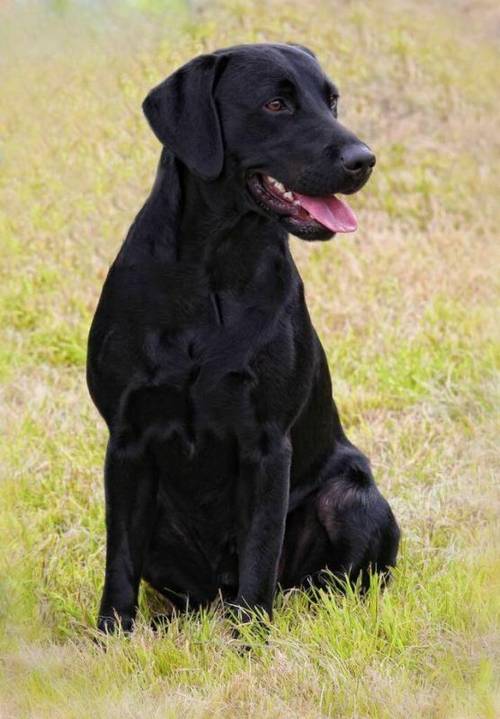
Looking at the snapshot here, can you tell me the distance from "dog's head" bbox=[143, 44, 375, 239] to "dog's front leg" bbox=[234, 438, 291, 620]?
645 millimetres

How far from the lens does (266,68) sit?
363cm

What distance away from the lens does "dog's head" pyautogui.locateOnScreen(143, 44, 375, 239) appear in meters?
3.53

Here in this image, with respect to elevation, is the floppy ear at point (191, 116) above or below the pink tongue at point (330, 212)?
above

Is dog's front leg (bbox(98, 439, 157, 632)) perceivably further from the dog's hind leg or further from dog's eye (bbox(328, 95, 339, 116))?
dog's eye (bbox(328, 95, 339, 116))

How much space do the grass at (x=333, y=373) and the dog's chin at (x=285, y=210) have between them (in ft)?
3.51

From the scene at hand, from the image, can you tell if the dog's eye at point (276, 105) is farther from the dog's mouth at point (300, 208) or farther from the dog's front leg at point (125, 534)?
the dog's front leg at point (125, 534)

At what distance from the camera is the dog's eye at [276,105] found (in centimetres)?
361

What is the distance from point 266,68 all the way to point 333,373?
2.89 m

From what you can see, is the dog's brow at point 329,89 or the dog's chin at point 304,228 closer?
the dog's chin at point 304,228

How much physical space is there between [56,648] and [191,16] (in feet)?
23.6

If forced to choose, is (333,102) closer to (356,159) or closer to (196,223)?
(356,159)

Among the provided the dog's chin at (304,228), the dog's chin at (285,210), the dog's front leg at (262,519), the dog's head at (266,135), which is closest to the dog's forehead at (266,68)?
the dog's head at (266,135)

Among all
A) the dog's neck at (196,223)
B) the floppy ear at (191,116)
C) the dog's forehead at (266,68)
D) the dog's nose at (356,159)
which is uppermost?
the dog's forehead at (266,68)

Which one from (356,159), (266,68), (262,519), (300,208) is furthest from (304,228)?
(262,519)
